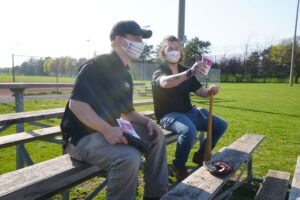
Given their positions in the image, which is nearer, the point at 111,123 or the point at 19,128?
the point at 111,123

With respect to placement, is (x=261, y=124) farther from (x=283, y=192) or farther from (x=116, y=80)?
(x=116, y=80)

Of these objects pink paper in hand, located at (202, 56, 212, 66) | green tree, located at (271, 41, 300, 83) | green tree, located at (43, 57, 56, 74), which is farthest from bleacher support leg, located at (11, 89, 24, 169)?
green tree, located at (271, 41, 300, 83)

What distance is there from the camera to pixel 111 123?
79.7 inches

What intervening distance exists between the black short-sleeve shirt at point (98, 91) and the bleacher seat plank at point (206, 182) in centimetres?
78

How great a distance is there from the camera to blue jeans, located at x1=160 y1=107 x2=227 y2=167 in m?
2.70

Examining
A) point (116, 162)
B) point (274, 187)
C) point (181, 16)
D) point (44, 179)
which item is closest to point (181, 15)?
point (181, 16)

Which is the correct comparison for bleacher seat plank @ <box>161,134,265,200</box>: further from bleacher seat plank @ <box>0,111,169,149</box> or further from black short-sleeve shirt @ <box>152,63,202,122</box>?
black short-sleeve shirt @ <box>152,63,202,122</box>

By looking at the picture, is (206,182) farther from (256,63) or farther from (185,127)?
(256,63)

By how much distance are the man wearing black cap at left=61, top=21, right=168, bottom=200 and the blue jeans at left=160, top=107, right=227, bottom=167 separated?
1.65ft

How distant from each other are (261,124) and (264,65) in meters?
55.0

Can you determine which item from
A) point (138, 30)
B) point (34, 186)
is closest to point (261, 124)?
point (138, 30)

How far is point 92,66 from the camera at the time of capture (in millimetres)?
1878

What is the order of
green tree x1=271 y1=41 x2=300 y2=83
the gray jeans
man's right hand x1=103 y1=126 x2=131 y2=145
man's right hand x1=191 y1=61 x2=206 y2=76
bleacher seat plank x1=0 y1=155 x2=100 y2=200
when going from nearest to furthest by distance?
bleacher seat plank x1=0 y1=155 x2=100 y2=200, the gray jeans, man's right hand x1=103 y1=126 x2=131 y2=145, man's right hand x1=191 y1=61 x2=206 y2=76, green tree x1=271 y1=41 x2=300 y2=83

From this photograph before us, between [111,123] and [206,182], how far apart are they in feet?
2.99
